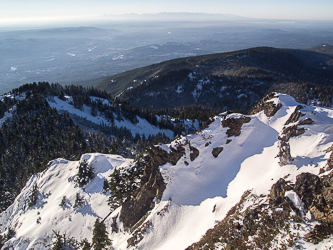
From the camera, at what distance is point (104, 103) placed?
443 feet

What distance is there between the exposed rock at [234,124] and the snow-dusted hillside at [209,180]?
0.19m

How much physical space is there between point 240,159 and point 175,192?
1243 centimetres

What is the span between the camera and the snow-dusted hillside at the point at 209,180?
71.8 feet

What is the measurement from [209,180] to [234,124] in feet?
43.9

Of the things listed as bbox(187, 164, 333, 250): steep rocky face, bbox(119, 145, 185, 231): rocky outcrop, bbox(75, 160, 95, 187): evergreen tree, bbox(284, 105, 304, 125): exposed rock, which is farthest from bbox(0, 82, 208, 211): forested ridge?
bbox(187, 164, 333, 250): steep rocky face

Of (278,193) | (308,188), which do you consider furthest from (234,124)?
(308,188)

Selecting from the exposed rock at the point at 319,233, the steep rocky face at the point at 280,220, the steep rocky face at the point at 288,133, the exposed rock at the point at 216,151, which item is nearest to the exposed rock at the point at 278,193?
the steep rocky face at the point at 280,220

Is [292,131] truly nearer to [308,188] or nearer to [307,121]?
[307,121]

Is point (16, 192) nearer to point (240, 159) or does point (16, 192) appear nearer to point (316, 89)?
point (240, 159)

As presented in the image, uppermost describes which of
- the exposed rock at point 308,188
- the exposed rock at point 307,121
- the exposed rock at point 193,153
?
the exposed rock at point 307,121

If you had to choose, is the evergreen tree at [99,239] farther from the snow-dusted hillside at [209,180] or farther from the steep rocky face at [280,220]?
the steep rocky face at [280,220]

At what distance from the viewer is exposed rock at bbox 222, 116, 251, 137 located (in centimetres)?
3469

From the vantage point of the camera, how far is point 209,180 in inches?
1118

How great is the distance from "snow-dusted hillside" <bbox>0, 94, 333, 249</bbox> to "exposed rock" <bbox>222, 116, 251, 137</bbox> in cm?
19
